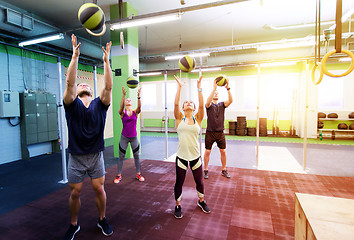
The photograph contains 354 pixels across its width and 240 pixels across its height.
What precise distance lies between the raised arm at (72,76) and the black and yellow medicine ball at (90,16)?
0.48 m

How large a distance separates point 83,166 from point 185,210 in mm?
1561

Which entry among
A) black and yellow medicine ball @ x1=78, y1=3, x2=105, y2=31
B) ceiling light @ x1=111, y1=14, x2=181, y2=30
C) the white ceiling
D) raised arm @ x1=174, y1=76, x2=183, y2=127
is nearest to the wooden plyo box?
raised arm @ x1=174, y1=76, x2=183, y2=127

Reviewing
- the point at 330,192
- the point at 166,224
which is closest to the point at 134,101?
the point at 166,224

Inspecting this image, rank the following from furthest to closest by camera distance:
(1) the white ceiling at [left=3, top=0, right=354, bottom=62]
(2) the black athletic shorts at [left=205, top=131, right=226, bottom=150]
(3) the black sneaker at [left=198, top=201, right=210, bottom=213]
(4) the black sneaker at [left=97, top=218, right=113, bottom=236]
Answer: (1) the white ceiling at [left=3, top=0, right=354, bottom=62]
(2) the black athletic shorts at [left=205, top=131, right=226, bottom=150]
(3) the black sneaker at [left=198, top=201, right=210, bottom=213]
(4) the black sneaker at [left=97, top=218, right=113, bottom=236]

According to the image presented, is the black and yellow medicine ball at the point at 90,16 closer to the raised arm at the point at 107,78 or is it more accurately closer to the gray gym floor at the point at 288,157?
the raised arm at the point at 107,78

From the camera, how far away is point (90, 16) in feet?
7.03

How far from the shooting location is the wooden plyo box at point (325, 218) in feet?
3.42

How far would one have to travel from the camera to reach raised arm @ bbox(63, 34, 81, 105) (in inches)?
71.2

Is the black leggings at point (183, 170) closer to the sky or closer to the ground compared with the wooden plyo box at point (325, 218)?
closer to the ground

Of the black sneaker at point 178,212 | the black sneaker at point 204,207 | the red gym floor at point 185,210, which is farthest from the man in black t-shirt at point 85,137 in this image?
the black sneaker at point 204,207

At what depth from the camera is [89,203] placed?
301cm

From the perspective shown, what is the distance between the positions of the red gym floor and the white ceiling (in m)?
3.50

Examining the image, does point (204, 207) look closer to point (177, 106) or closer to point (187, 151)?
point (187, 151)

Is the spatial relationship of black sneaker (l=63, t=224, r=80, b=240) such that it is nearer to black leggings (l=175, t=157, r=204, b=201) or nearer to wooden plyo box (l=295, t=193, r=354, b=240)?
black leggings (l=175, t=157, r=204, b=201)
